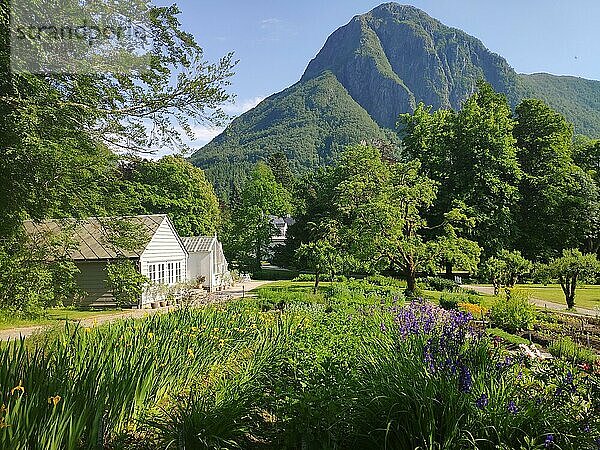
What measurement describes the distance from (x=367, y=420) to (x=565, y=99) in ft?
380

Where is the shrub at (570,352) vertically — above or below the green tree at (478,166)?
below

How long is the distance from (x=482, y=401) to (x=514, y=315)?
30.4 ft

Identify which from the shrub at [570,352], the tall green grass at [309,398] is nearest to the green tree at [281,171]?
the shrub at [570,352]

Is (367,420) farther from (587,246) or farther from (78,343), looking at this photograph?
(587,246)

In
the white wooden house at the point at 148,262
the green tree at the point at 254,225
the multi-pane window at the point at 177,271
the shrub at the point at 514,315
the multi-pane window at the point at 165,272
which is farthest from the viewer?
the green tree at the point at 254,225

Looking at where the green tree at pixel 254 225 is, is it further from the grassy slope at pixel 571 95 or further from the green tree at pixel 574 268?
the grassy slope at pixel 571 95

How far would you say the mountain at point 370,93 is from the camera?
11019cm

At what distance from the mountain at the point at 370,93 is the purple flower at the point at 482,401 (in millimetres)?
77075

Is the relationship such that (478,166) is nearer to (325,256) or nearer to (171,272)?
(325,256)

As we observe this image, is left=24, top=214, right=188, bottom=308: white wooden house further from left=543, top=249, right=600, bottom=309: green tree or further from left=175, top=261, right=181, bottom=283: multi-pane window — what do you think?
left=543, top=249, right=600, bottom=309: green tree

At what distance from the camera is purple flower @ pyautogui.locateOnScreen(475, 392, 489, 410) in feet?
10.1

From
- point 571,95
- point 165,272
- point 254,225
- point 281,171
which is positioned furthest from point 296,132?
point 165,272

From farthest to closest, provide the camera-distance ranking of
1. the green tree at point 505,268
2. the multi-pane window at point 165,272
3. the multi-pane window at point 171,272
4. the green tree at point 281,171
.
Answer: the green tree at point 281,171, the multi-pane window at point 171,272, the multi-pane window at point 165,272, the green tree at point 505,268

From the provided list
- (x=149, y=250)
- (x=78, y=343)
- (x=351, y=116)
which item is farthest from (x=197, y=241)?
(x=351, y=116)
